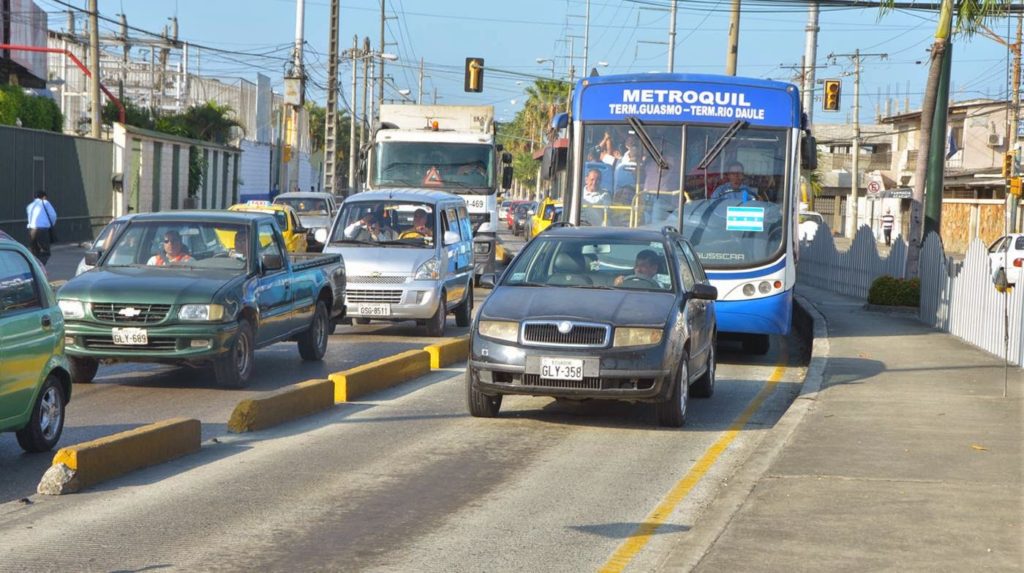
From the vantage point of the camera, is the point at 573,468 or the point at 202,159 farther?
the point at 202,159

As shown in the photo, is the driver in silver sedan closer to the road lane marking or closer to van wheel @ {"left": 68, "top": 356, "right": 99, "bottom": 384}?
the road lane marking

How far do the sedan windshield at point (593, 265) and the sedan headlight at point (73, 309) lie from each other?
3997 mm

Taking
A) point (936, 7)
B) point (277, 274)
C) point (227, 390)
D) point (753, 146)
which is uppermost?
point (936, 7)

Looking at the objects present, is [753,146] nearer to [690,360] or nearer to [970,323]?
[970,323]

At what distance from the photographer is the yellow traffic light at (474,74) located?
4233 cm

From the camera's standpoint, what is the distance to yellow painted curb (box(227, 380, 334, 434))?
11.2m

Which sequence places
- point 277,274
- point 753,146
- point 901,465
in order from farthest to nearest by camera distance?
point 753,146 → point 277,274 → point 901,465

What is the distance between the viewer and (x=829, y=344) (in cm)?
1842

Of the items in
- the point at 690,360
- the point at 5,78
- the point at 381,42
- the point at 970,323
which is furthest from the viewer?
the point at 381,42

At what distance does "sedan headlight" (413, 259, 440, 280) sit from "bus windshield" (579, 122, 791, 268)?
2.98 meters

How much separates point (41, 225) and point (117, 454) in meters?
19.5

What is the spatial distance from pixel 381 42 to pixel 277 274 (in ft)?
207

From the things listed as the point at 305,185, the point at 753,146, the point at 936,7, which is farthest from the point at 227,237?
the point at 305,185

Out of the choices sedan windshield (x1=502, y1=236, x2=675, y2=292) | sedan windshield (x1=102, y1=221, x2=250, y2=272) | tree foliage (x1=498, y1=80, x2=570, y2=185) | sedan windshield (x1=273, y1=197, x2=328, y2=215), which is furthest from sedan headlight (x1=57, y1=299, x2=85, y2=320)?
tree foliage (x1=498, y1=80, x2=570, y2=185)
